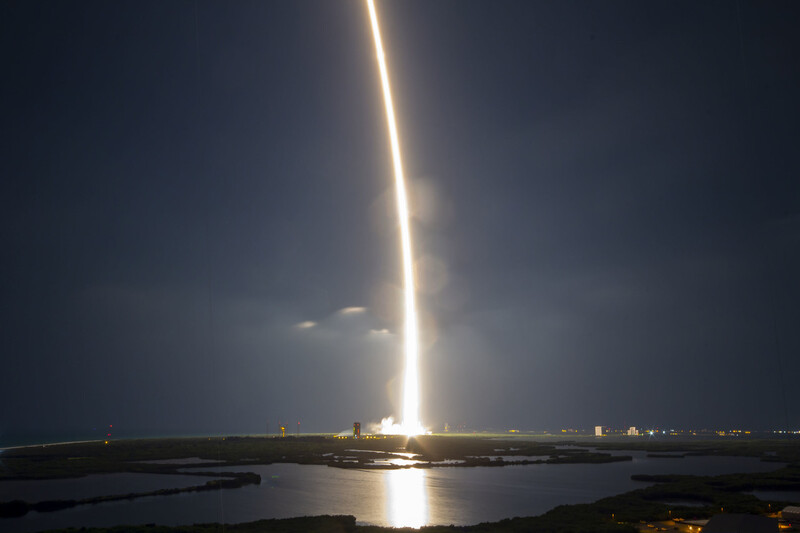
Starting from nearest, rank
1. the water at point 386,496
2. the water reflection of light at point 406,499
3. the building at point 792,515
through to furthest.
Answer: the building at point 792,515 → the water reflection of light at point 406,499 → the water at point 386,496

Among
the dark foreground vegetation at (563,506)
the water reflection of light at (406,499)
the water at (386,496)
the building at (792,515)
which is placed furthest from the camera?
the water at (386,496)

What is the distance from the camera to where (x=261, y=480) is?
210 ft

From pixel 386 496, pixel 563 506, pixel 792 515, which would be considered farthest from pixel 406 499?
pixel 792 515

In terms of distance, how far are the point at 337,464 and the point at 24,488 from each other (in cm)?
3830

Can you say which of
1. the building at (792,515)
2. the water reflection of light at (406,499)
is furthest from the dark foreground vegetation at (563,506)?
the water reflection of light at (406,499)

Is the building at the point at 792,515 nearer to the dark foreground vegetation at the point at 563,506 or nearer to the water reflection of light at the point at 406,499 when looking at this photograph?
the dark foreground vegetation at the point at 563,506

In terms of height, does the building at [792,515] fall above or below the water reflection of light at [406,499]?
above

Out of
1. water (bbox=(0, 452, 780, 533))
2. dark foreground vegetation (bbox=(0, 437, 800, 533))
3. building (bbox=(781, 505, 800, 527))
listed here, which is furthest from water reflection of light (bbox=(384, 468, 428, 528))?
building (bbox=(781, 505, 800, 527))

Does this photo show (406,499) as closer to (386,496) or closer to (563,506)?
(386,496)

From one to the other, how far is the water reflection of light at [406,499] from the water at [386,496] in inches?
2.8

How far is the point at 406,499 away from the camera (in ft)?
162

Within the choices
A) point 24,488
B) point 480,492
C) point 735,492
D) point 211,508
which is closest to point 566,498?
point 480,492

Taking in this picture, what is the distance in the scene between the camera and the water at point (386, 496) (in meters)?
40.7

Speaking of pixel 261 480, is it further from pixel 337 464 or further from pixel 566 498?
pixel 566 498
